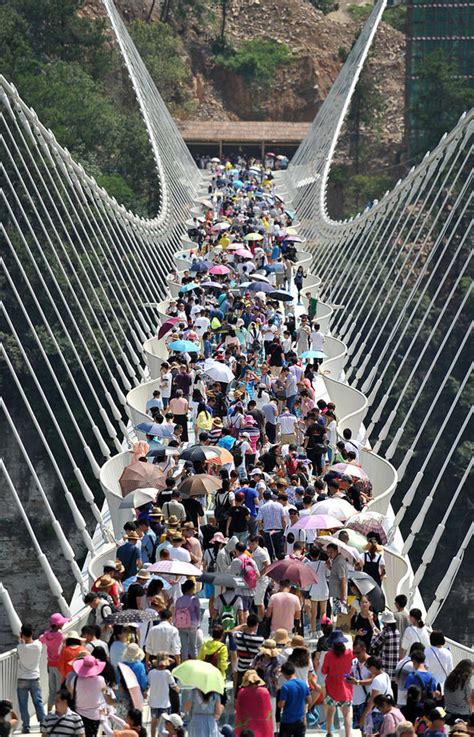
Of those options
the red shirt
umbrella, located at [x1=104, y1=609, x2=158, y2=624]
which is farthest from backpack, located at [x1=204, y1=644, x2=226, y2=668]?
umbrella, located at [x1=104, y1=609, x2=158, y2=624]

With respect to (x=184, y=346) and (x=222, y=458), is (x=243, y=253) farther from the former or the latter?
(x=222, y=458)

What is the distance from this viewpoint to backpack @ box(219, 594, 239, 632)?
18.0 m

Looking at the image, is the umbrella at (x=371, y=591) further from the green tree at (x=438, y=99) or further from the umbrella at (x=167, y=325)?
the green tree at (x=438, y=99)

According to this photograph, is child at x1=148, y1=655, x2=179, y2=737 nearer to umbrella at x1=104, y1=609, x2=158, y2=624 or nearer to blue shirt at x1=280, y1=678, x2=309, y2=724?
umbrella at x1=104, y1=609, x2=158, y2=624

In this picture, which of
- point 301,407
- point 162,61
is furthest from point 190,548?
point 162,61

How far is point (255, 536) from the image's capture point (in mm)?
18781

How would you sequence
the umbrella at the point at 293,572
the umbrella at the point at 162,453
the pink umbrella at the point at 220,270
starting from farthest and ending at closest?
the pink umbrella at the point at 220,270 < the umbrella at the point at 162,453 < the umbrella at the point at 293,572

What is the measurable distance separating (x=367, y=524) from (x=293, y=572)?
1.90 meters

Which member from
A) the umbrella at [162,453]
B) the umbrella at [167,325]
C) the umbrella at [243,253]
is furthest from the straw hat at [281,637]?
the umbrella at [243,253]

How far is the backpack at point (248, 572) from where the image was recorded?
1802cm

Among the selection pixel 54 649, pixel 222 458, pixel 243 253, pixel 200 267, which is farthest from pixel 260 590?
pixel 243 253

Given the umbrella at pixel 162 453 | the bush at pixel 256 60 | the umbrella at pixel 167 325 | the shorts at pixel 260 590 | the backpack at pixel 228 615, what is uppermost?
the shorts at pixel 260 590

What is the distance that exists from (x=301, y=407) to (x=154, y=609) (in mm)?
11098

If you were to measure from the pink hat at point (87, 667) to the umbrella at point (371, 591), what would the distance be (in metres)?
3.58
